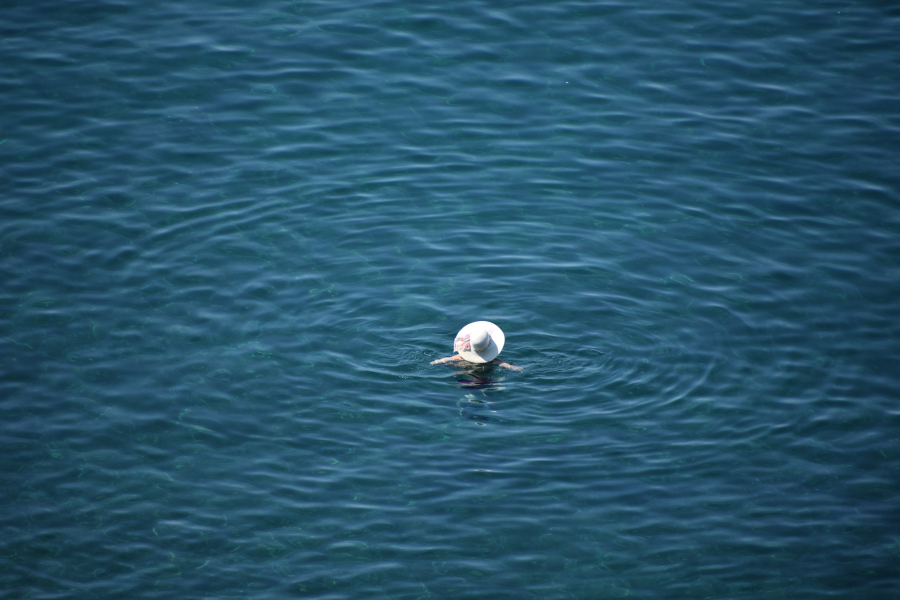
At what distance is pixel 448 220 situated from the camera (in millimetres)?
19109

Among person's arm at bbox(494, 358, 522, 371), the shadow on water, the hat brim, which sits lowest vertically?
the shadow on water

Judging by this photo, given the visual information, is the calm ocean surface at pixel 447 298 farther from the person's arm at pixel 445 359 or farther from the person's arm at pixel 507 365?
the person's arm at pixel 507 365

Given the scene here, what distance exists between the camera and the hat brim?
1478cm

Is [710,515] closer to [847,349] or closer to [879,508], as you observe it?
[879,508]

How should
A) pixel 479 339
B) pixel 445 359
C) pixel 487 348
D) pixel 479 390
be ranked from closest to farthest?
1. pixel 479 339
2. pixel 487 348
3. pixel 479 390
4. pixel 445 359

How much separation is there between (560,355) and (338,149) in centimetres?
798

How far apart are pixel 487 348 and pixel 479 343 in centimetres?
27

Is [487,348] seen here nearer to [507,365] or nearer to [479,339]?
[479,339]

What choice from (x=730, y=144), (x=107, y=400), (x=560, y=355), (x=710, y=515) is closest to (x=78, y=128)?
(x=107, y=400)

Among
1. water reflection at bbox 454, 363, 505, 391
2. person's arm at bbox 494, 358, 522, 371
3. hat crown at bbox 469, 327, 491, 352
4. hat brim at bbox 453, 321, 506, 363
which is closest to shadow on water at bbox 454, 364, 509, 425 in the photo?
water reflection at bbox 454, 363, 505, 391

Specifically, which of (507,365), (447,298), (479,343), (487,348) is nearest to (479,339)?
(479,343)

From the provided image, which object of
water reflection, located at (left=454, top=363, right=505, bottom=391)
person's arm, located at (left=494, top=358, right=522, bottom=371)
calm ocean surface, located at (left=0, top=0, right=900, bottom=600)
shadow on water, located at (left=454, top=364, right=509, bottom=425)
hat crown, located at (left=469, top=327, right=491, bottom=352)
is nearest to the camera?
calm ocean surface, located at (left=0, top=0, right=900, bottom=600)

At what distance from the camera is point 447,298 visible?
56.0 ft

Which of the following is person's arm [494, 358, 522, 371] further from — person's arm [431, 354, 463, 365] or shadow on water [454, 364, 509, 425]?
person's arm [431, 354, 463, 365]
